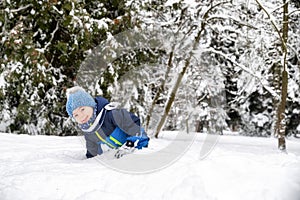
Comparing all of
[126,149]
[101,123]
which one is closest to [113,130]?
[101,123]

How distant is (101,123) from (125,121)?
0.24 meters

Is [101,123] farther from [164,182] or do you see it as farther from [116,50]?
[116,50]

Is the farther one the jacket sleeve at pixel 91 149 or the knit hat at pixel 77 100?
the jacket sleeve at pixel 91 149

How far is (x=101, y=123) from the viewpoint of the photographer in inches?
135

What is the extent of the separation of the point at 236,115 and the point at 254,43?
12385 mm

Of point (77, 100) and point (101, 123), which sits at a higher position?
point (77, 100)

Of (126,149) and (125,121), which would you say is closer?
(126,149)

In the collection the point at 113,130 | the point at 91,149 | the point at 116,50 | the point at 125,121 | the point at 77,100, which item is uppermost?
the point at 116,50

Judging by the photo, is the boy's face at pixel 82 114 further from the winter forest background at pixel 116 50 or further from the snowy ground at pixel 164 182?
the winter forest background at pixel 116 50

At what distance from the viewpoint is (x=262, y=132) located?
17.1m

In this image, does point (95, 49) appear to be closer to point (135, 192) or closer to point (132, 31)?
point (132, 31)

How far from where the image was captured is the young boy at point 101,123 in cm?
328

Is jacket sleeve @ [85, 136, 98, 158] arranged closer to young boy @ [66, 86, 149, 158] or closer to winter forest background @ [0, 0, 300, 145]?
young boy @ [66, 86, 149, 158]

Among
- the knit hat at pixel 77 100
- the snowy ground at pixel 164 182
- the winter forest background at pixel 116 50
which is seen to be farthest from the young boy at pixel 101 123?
the winter forest background at pixel 116 50
